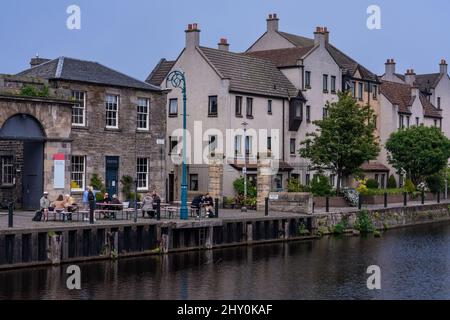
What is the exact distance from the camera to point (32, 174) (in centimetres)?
4628

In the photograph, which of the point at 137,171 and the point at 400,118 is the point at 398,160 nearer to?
the point at 400,118

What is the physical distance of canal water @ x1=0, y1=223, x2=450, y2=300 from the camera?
100 ft

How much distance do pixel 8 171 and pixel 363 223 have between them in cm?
2283

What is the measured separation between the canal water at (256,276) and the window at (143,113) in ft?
39.0

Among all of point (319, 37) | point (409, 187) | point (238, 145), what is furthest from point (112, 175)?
point (409, 187)

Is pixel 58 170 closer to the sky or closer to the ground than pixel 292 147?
closer to the ground

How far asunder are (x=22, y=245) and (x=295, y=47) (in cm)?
4156

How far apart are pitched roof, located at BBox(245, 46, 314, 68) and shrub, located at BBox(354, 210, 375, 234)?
16694mm

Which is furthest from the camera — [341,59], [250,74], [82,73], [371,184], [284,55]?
[341,59]

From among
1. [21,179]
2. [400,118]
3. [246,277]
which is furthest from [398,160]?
[246,277]

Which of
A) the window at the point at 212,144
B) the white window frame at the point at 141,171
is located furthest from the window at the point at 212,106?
the white window frame at the point at 141,171

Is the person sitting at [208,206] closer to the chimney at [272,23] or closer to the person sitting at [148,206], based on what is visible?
the person sitting at [148,206]

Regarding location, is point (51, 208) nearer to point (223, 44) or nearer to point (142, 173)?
point (142, 173)

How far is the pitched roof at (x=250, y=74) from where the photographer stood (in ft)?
205
